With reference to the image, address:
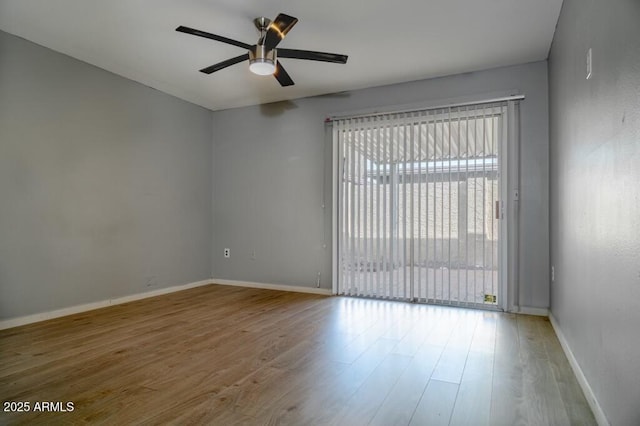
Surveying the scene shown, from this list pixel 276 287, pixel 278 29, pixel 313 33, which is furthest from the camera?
pixel 276 287

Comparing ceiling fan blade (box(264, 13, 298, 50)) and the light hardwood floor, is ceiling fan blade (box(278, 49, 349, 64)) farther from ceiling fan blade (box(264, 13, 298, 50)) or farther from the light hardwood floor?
the light hardwood floor

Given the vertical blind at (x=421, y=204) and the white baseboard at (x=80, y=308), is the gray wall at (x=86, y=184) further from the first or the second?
the vertical blind at (x=421, y=204)

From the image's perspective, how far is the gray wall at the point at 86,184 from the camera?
10.1ft

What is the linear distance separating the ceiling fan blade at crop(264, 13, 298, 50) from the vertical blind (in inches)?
74.6

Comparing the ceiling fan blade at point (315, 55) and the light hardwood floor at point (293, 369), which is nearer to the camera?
the light hardwood floor at point (293, 369)

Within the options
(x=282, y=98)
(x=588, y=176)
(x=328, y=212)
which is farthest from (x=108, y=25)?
(x=588, y=176)

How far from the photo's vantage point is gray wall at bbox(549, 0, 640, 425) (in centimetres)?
123

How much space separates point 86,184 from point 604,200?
4182 millimetres

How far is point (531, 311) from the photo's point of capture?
351 centimetres

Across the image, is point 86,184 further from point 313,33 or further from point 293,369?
point 293,369

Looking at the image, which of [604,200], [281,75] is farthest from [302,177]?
[604,200]

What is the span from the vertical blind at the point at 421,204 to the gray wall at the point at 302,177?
235 mm

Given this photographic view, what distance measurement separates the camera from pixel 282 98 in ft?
15.8

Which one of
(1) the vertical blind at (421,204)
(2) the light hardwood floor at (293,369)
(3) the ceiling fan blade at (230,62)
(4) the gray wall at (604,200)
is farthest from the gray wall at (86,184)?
(4) the gray wall at (604,200)
